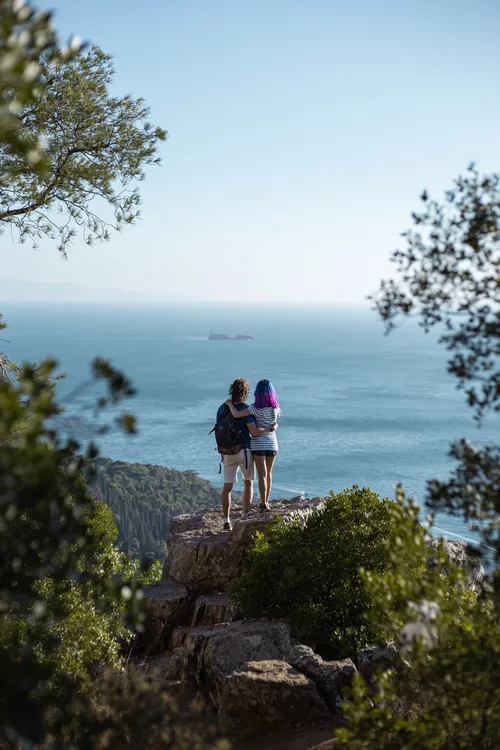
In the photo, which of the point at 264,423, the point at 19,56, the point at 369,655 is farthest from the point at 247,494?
the point at 19,56

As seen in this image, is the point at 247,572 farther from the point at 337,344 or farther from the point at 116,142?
the point at 337,344

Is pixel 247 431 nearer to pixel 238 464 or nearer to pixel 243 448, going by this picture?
pixel 243 448

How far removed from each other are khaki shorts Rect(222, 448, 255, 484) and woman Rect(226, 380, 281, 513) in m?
0.10

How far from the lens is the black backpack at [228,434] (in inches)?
379

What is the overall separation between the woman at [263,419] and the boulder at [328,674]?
10.4 ft

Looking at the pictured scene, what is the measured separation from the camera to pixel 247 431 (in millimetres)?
9797

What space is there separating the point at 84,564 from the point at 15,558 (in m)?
1.05

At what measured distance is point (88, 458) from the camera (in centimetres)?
333

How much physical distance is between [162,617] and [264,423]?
301 cm

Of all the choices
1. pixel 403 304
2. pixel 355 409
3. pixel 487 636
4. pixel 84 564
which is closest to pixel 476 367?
pixel 403 304

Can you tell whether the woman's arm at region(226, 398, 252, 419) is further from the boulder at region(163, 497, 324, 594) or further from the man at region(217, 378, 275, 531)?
the boulder at region(163, 497, 324, 594)

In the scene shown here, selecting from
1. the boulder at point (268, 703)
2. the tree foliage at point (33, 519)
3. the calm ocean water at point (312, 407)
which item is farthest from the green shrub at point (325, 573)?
the calm ocean water at point (312, 407)

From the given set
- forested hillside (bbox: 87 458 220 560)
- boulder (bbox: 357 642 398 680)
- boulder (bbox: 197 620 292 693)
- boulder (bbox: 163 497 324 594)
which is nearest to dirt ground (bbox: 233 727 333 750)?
boulder (bbox: 357 642 398 680)

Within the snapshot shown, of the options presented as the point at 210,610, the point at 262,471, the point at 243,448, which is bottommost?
the point at 210,610
